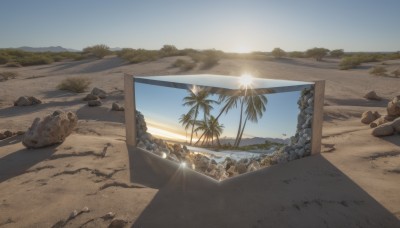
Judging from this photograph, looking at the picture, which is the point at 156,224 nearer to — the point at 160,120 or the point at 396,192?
the point at 160,120

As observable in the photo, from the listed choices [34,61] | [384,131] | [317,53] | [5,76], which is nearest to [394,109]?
[384,131]

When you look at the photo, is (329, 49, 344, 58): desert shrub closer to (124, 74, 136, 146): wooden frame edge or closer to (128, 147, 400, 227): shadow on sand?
(128, 147, 400, 227): shadow on sand

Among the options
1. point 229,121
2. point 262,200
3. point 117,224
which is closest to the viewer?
point 117,224

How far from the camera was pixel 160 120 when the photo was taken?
4.07 m

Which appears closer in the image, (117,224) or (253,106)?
(117,224)

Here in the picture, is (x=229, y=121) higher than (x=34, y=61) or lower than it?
lower

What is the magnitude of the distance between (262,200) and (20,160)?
3227mm

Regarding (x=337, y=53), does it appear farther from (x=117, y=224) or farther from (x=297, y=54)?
(x=117, y=224)

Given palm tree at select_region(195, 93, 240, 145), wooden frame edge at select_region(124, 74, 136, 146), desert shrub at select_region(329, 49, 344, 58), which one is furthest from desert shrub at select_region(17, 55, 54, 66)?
desert shrub at select_region(329, 49, 344, 58)

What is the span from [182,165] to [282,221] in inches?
60.6

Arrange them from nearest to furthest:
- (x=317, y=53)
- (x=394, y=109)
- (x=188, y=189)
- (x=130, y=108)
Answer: (x=188, y=189)
(x=130, y=108)
(x=394, y=109)
(x=317, y=53)

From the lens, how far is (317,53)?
34.4 metres

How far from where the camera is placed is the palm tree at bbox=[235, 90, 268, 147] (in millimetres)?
3303

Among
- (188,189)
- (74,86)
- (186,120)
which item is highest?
(186,120)
